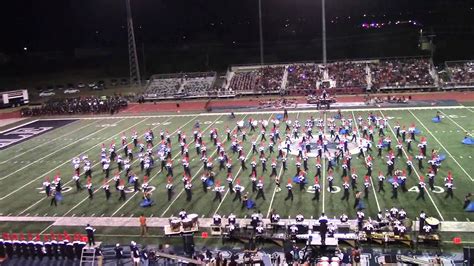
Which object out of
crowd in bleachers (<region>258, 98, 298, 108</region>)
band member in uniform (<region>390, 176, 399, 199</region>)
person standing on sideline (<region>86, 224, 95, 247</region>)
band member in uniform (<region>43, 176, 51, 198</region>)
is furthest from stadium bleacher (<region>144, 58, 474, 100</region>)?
person standing on sideline (<region>86, 224, 95, 247</region>)

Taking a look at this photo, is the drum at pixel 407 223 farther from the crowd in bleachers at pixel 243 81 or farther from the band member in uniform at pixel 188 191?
the crowd in bleachers at pixel 243 81

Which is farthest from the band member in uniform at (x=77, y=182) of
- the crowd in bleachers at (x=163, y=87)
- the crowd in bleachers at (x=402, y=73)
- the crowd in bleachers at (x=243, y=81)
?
the crowd in bleachers at (x=402, y=73)

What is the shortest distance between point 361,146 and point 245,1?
Result: 3692cm

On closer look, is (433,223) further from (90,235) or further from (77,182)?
(77,182)

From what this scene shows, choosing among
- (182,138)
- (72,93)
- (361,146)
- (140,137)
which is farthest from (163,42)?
(361,146)

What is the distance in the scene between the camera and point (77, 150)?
23.1 meters

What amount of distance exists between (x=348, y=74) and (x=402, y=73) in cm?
409

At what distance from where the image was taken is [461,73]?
35312 mm

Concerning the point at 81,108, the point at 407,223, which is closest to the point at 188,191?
the point at 407,223

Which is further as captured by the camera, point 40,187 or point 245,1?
point 245,1

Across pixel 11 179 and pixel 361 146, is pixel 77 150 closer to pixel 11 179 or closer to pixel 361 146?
pixel 11 179

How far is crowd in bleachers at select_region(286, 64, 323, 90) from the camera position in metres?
36.7

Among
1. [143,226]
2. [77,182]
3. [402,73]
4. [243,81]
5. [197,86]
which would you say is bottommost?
[143,226]

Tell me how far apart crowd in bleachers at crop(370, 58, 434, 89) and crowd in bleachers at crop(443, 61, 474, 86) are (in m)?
1.43
